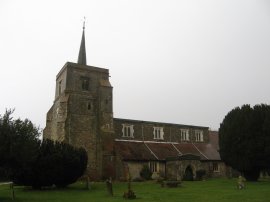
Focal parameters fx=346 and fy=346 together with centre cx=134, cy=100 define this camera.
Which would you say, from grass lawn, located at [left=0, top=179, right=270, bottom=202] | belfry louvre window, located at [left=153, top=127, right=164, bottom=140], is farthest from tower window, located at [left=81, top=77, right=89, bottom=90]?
grass lawn, located at [left=0, top=179, right=270, bottom=202]

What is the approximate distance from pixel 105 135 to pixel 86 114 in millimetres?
3636

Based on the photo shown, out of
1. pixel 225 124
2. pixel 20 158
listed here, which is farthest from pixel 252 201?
pixel 225 124

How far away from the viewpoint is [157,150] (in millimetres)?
46094

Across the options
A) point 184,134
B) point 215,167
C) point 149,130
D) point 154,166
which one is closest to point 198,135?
point 184,134

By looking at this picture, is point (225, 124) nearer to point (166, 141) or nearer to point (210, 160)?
point (210, 160)

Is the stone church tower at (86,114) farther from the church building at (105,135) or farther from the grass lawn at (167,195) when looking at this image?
the grass lawn at (167,195)

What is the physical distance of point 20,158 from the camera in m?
24.0

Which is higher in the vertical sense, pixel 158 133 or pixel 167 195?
pixel 158 133

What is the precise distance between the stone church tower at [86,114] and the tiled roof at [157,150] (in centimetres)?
246

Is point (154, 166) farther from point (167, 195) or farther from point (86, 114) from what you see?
point (167, 195)

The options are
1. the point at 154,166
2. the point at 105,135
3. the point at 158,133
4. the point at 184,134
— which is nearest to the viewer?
the point at 105,135

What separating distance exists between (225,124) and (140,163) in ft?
36.7

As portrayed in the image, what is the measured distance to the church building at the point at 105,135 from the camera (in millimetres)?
41312

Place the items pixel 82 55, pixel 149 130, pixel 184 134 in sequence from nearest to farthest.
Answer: pixel 149 130
pixel 82 55
pixel 184 134
